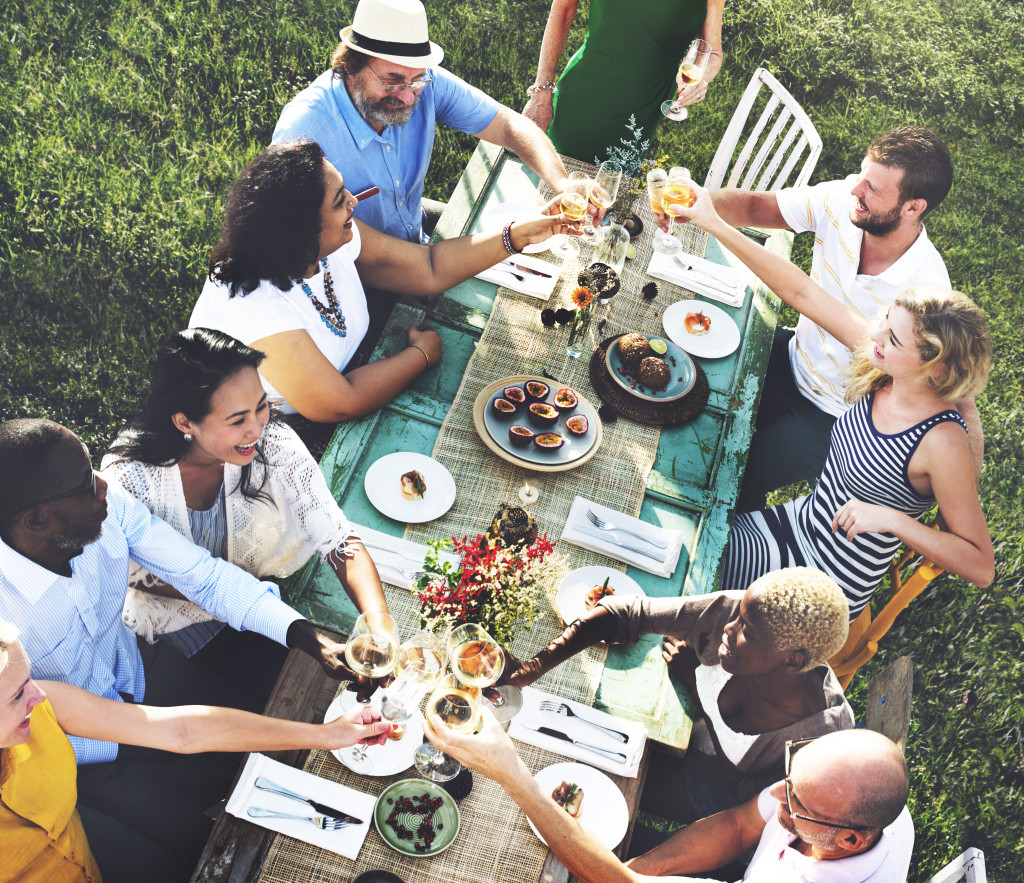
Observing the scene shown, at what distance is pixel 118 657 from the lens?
2.78 metres

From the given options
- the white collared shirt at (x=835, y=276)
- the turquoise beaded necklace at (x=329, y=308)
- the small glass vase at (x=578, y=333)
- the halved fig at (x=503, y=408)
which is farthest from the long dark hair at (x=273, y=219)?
the white collared shirt at (x=835, y=276)

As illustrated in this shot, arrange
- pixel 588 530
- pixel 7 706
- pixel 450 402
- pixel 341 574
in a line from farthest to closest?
pixel 450 402 → pixel 588 530 → pixel 341 574 → pixel 7 706

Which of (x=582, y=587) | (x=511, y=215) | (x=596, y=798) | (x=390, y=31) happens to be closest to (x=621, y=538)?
(x=582, y=587)

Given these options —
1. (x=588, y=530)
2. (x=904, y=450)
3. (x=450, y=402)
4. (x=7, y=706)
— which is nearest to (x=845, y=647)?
(x=904, y=450)

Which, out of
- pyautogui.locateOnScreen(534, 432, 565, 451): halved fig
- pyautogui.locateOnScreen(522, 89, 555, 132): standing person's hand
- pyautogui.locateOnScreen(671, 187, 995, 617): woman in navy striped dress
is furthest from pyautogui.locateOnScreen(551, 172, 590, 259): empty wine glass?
pyautogui.locateOnScreen(534, 432, 565, 451): halved fig

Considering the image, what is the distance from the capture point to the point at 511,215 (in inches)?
160

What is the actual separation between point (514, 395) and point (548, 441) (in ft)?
0.86

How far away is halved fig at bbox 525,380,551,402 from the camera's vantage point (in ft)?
11.0

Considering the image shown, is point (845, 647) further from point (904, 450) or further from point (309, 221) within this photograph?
point (309, 221)

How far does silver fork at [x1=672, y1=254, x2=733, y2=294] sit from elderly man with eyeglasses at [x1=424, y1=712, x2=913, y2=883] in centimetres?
219

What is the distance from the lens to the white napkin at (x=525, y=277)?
3.76m

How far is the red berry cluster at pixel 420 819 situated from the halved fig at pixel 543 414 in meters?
1.41

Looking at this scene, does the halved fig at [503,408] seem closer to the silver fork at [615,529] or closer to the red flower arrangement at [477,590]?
the silver fork at [615,529]

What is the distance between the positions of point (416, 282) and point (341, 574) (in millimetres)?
1428
